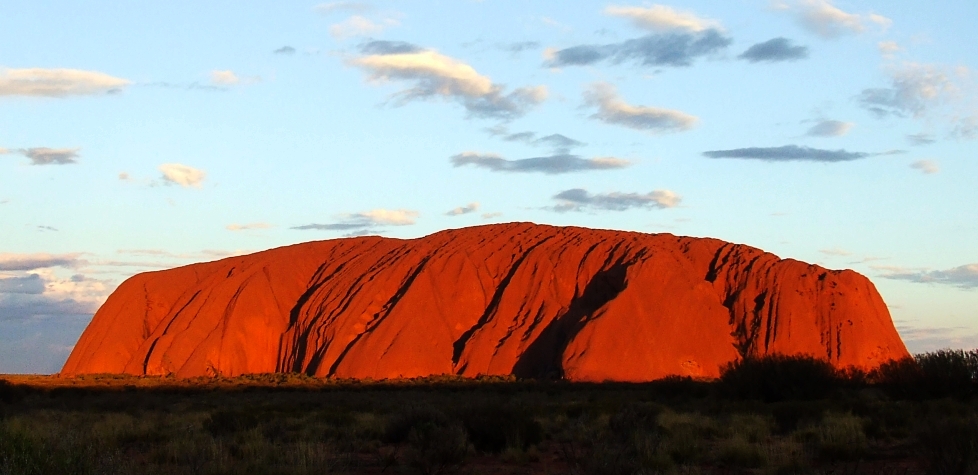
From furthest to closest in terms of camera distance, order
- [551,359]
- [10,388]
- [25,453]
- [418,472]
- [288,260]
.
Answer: [288,260] → [551,359] → [10,388] → [418,472] → [25,453]

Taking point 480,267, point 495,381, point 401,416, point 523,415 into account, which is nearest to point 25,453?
point 401,416

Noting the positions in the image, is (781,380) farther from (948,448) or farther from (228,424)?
(948,448)

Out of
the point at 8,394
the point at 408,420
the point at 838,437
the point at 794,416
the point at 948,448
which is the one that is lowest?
the point at 8,394

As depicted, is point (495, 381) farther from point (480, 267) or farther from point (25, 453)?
point (25, 453)

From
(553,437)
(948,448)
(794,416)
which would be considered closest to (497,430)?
(553,437)

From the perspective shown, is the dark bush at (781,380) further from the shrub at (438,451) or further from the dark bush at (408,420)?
the shrub at (438,451)

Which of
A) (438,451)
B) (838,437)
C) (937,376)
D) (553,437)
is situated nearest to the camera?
(438,451)

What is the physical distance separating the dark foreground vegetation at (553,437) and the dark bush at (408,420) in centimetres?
4

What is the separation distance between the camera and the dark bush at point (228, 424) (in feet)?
59.2

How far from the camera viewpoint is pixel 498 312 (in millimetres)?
58000

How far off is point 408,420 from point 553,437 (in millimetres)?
3038

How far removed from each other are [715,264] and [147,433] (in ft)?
159

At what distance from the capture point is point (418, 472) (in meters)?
13.0

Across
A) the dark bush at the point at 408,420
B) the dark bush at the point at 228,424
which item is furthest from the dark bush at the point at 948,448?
the dark bush at the point at 228,424
